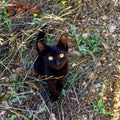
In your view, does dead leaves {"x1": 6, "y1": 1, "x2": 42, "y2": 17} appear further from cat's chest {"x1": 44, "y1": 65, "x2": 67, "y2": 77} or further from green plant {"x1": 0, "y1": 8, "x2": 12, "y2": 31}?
cat's chest {"x1": 44, "y1": 65, "x2": 67, "y2": 77}

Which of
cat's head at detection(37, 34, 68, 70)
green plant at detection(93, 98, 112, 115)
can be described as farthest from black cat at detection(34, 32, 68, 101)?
green plant at detection(93, 98, 112, 115)

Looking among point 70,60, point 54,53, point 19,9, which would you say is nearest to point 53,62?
point 54,53

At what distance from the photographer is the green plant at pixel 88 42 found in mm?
3432

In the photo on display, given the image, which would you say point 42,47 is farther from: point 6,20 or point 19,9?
point 19,9

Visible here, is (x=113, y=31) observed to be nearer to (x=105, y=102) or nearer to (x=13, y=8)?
(x=105, y=102)

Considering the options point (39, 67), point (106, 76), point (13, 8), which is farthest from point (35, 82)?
point (13, 8)

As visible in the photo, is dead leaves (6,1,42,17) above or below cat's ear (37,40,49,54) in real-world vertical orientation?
above

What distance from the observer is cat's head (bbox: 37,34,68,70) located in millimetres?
2836

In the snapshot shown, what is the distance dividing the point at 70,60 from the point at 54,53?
1.95 feet

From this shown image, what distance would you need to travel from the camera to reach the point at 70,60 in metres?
3.41

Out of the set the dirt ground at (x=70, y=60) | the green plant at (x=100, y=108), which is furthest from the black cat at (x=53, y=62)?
the green plant at (x=100, y=108)

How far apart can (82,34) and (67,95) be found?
0.75m

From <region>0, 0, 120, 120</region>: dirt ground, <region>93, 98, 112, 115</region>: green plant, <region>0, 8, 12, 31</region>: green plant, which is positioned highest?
<region>0, 8, 12, 31</region>: green plant

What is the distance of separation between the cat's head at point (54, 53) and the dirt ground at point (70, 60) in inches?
13.2
